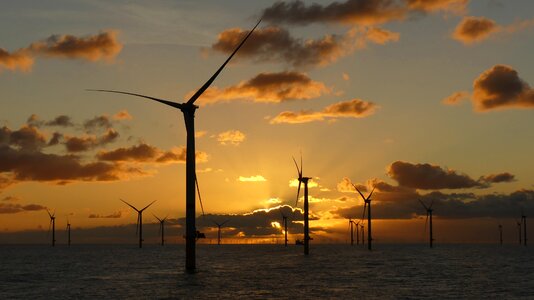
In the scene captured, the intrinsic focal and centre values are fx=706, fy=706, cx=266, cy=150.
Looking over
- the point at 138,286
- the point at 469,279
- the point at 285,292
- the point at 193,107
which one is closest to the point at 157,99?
the point at 193,107

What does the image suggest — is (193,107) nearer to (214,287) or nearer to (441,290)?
(214,287)

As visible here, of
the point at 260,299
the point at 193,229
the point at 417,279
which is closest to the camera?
the point at 260,299

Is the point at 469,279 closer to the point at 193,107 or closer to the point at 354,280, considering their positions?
Answer: the point at 354,280

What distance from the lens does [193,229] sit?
388 ft

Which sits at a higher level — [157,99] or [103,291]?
[157,99]

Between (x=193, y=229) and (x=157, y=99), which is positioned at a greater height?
(x=157, y=99)

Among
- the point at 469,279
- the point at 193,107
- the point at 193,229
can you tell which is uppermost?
the point at 193,107

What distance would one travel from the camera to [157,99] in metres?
121

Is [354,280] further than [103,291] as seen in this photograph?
Yes

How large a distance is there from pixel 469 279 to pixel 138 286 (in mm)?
60153

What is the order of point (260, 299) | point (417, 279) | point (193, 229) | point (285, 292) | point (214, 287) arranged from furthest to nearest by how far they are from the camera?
point (417, 279), point (193, 229), point (214, 287), point (285, 292), point (260, 299)

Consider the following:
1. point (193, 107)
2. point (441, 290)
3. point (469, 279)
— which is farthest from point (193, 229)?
point (469, 279)

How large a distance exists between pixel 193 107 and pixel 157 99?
20.9ft

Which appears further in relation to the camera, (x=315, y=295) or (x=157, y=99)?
(x=157, y=99)
